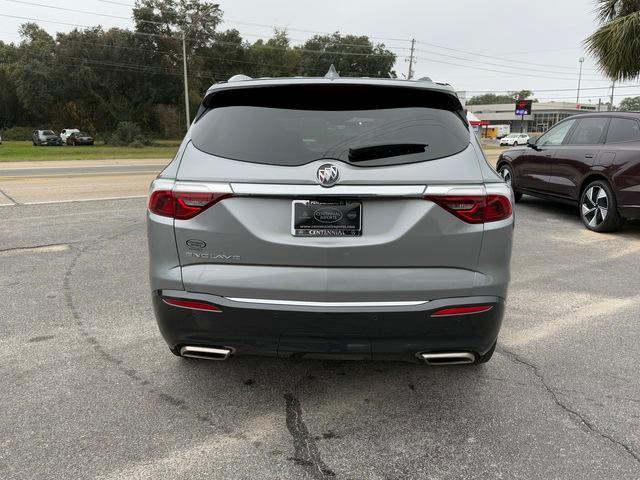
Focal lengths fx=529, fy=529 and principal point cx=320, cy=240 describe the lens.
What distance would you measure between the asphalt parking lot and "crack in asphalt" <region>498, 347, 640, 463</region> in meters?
0.01

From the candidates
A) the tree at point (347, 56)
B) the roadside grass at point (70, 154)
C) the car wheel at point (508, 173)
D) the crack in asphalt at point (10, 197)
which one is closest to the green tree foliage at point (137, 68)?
the tree at point (347, 56)

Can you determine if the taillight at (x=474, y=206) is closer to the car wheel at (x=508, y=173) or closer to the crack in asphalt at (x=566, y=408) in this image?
the crack in asphalt at (x=566, y=408)

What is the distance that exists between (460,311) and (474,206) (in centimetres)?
52

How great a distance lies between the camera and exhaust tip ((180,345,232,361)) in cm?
277

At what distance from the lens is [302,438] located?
109 inches

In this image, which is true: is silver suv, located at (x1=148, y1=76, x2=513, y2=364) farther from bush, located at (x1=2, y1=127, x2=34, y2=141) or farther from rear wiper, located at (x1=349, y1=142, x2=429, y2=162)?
bush, located at (x1=2, y1=127, x2=34, y2=141)

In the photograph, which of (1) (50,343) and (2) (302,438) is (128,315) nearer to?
(1) (50,343)

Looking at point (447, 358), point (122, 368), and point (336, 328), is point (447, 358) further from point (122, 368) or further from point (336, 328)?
point (122, 368)

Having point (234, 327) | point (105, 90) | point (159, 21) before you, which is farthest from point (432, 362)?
point (105, 90)

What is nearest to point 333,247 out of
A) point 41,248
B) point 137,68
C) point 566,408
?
point 566,408

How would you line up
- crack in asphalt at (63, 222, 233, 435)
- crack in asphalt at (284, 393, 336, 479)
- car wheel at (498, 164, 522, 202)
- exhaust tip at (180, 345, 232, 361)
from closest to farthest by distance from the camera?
crack in asphalt at (284, 393, 336, 479), exhaust tip at (180, 345, 232, 361), crack in asphalt at (63, 222, 233, 435), car wheel at (498, 164, 522, 202)

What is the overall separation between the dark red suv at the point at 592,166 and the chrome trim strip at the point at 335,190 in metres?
6.07

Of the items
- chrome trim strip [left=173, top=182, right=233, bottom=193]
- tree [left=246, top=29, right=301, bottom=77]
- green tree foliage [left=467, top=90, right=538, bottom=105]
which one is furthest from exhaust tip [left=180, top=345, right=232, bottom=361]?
green tree foliage [left=467, top=90, right=538, bottom=105]

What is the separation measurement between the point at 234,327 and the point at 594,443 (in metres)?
1.95
